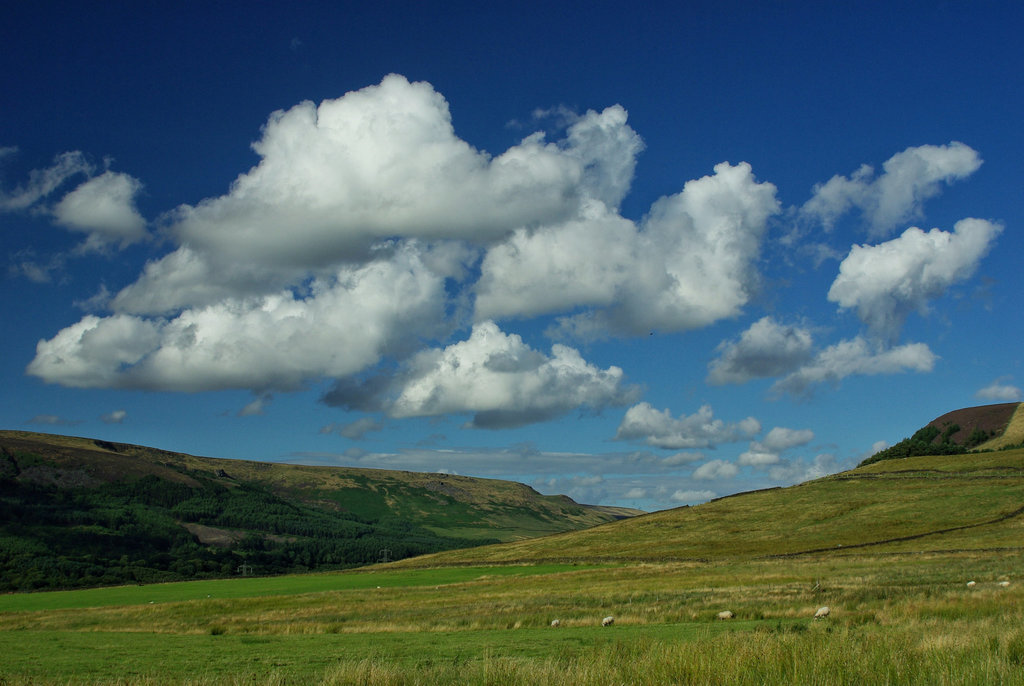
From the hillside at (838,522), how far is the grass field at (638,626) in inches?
34.0

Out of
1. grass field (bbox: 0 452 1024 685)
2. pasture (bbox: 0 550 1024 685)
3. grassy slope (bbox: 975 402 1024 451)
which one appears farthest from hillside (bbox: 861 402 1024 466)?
pasture (bbox: 0 550 1024 685)

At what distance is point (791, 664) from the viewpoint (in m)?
13.1

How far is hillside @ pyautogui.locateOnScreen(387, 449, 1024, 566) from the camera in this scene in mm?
87875

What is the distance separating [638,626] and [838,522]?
307ft

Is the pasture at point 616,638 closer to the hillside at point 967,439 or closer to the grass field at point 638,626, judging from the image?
the grass field at point 638,626

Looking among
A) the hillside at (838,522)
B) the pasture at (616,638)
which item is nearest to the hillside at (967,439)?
the hillside at (838,522)

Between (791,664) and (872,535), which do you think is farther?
(872,535)

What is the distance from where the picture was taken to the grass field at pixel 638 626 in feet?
42.2

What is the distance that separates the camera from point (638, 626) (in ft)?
91.9

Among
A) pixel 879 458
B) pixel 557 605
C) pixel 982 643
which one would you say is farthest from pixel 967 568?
pixel 879 458

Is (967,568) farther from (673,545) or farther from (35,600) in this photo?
(35,600)

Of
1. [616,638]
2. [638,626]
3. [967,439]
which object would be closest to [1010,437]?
[967,439]

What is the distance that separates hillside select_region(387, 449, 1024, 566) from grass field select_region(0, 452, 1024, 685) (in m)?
0.86

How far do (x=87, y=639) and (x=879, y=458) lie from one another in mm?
190593
